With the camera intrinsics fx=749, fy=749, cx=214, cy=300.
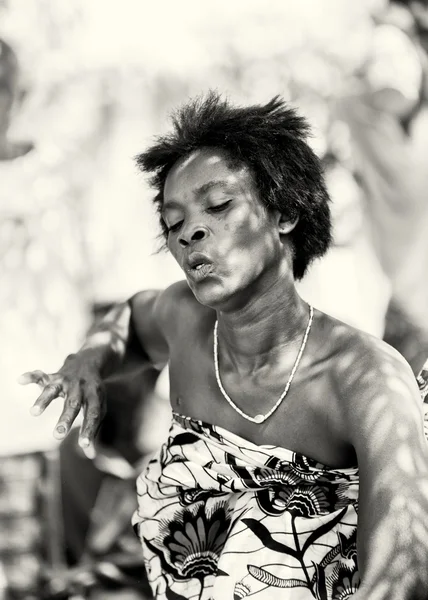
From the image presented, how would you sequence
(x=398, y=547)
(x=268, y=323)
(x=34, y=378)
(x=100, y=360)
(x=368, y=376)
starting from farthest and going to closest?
(x=100, y=360) → (x=34, y=378) → (x=268, y=323) → (x=368, y=376) → (x=398, y=547)

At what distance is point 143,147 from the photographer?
280 centimetres

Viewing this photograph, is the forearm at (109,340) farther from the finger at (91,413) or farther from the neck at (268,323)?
the neck at (268,323)

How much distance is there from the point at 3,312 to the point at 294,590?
1467 mm

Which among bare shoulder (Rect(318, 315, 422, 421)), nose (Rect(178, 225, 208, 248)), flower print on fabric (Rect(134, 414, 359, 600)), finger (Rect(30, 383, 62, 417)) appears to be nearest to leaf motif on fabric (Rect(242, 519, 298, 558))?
flower print on fabric (Rect(134, 414, 359, 600))

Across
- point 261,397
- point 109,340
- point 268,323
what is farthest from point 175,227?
point 109,340

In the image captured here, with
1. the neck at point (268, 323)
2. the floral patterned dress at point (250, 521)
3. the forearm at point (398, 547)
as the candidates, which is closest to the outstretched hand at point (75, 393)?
the floral patterned dress at point (250, 521)

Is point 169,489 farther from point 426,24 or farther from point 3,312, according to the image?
point 426,24

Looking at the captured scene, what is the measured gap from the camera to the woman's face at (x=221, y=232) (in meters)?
1.92

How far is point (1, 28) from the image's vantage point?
8.84 ft

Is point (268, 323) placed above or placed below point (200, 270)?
below

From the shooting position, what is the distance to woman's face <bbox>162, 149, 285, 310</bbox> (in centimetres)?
192

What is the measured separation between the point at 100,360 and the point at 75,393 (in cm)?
22

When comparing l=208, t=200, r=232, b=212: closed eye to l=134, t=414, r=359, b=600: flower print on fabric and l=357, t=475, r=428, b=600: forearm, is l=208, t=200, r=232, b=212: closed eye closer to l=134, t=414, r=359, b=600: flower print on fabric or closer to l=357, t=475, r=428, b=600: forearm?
l=134, t=414, r=359, b=600: flower print on fabric

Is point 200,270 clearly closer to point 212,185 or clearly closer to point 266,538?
point 212,185
